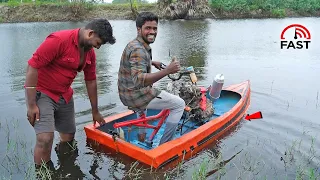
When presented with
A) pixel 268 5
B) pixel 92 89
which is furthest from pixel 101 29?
pixel 268 5

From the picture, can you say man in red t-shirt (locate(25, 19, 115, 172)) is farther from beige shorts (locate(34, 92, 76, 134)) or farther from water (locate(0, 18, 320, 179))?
water (locate(0, 18, 320, 179))

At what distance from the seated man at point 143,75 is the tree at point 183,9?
33309 mm

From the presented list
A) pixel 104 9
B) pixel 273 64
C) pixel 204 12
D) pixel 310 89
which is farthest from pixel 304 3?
pixel 310 89

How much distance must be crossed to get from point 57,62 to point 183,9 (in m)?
34.5

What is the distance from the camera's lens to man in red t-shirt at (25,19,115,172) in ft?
12.2

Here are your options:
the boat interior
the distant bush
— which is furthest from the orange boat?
the distant bush

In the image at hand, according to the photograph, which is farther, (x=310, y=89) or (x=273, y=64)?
(x=273, y=64)

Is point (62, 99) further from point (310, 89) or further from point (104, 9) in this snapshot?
point (104, 9)

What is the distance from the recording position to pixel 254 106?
778 centimetres

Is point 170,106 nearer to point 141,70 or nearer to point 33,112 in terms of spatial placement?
point 141,70

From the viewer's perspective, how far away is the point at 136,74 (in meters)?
4.15

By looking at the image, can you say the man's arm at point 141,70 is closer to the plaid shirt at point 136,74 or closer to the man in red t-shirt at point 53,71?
the plaid shirt at point 136,74

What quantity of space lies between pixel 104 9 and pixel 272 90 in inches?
1407

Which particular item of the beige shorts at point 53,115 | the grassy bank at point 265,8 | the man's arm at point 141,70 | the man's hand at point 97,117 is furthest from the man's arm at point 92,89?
the grassy bank at point 265,8
